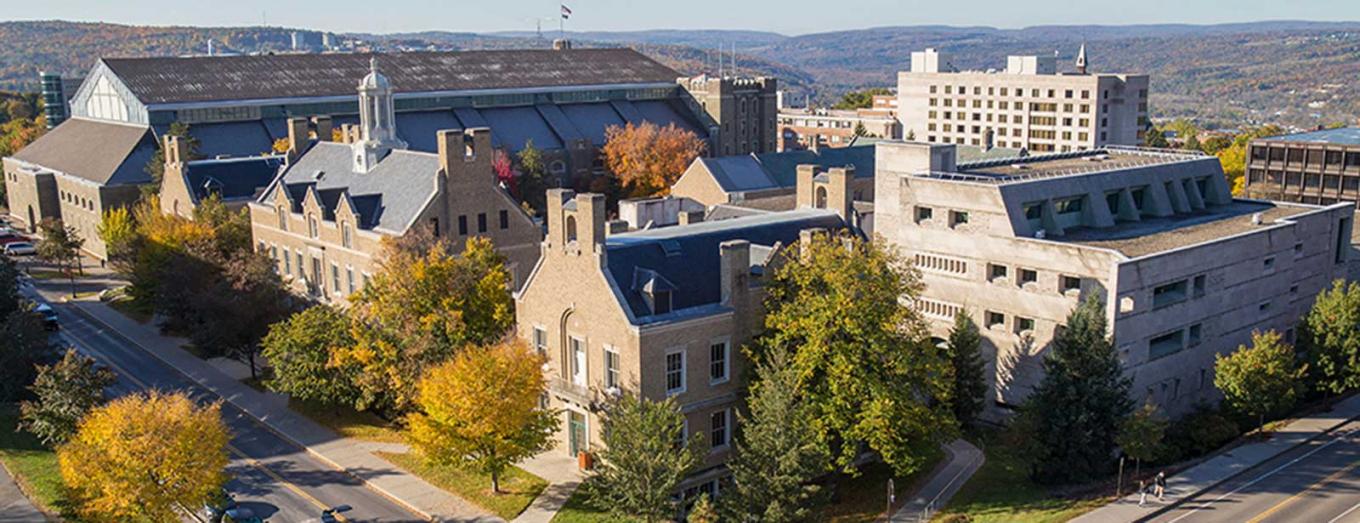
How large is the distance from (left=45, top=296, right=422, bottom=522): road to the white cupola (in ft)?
59.4

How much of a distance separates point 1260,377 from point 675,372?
96.4ft

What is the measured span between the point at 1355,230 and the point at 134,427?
83079 mm

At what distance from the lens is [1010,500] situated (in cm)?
5009

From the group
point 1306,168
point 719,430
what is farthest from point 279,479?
point 1306,168

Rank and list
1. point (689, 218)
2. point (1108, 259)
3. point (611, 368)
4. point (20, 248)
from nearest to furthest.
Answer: point (611, 368)
point (1108, 259)
point (689, 218)
point (20, 248)

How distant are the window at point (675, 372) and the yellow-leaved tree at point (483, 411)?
5.53 m

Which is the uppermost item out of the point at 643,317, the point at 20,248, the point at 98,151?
the point at 98,151

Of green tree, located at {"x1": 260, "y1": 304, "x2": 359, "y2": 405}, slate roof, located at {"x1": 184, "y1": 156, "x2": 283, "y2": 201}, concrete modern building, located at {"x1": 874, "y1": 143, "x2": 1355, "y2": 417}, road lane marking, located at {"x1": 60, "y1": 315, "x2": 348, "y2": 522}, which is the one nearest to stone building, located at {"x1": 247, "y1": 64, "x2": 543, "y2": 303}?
green tree, located at {"x1": 260, "y1": 304, "x2": 359, "y2": 405}

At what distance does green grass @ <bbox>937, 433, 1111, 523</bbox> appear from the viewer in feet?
158

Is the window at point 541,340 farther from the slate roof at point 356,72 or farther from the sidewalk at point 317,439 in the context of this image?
the slate roof at point 356,72

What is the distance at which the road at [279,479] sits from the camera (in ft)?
159

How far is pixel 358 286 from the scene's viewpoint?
2785 inches

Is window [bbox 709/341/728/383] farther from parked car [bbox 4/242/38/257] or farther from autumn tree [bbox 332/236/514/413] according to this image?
parked car [bbox 4/242/38/257]

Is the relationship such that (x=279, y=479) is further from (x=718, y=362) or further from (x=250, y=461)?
(x=718, y=362)
